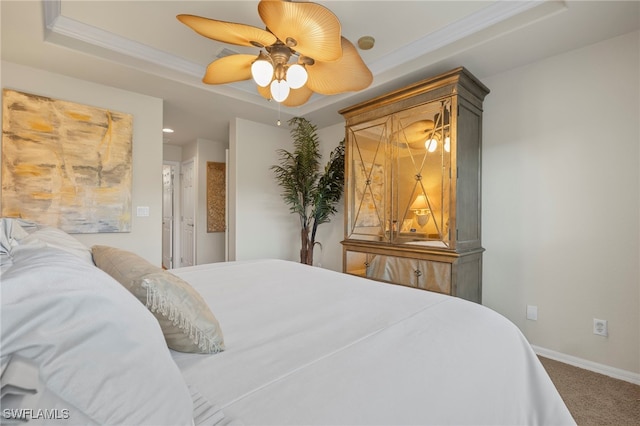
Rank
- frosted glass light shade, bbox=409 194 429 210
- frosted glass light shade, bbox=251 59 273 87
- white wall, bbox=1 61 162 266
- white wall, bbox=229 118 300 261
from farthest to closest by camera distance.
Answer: white wall, bbox=229 118 300 261 → white wall, bbox=1 61 162 266 → frosted glass light shade, bbox=409 194 429 210 → frosted glass light shade, bbox=251 59 273 87

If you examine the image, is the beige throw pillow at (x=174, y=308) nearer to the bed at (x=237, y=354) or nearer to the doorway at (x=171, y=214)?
the bed at (x=237, y=354)

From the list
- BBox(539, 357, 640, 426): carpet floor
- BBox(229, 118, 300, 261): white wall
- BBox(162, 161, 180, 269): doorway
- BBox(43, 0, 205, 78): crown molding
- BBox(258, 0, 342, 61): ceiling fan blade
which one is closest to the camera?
BBox(258, 0, 342, 61): ceiling fan blade

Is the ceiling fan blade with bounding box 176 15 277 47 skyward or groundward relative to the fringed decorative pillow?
skyward

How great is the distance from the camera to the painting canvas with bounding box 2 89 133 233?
2.51 m

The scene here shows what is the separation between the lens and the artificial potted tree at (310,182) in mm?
3809

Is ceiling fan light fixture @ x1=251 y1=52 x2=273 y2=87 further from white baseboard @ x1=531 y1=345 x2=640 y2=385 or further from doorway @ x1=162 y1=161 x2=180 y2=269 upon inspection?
doorway @ x1=162 y1=161 x2=180 y2=269

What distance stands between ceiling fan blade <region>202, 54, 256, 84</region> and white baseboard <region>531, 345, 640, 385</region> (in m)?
3.15

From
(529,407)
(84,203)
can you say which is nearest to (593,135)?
(529,407)

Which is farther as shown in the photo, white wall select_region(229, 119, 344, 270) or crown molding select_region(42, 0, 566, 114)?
white wall select_region(229, 119, 344, 270)

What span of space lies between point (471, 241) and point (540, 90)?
1.38 metres

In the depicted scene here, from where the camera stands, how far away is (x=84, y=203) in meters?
2.82

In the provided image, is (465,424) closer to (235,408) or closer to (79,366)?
(235,408)

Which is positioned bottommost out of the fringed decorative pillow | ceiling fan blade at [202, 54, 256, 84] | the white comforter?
the white comforter

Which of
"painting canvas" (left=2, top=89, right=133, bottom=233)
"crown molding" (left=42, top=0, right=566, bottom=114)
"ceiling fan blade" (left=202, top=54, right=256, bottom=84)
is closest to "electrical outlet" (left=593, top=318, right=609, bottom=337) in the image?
"crown molding" (left=42, top=0, right=566, bottom=114)
